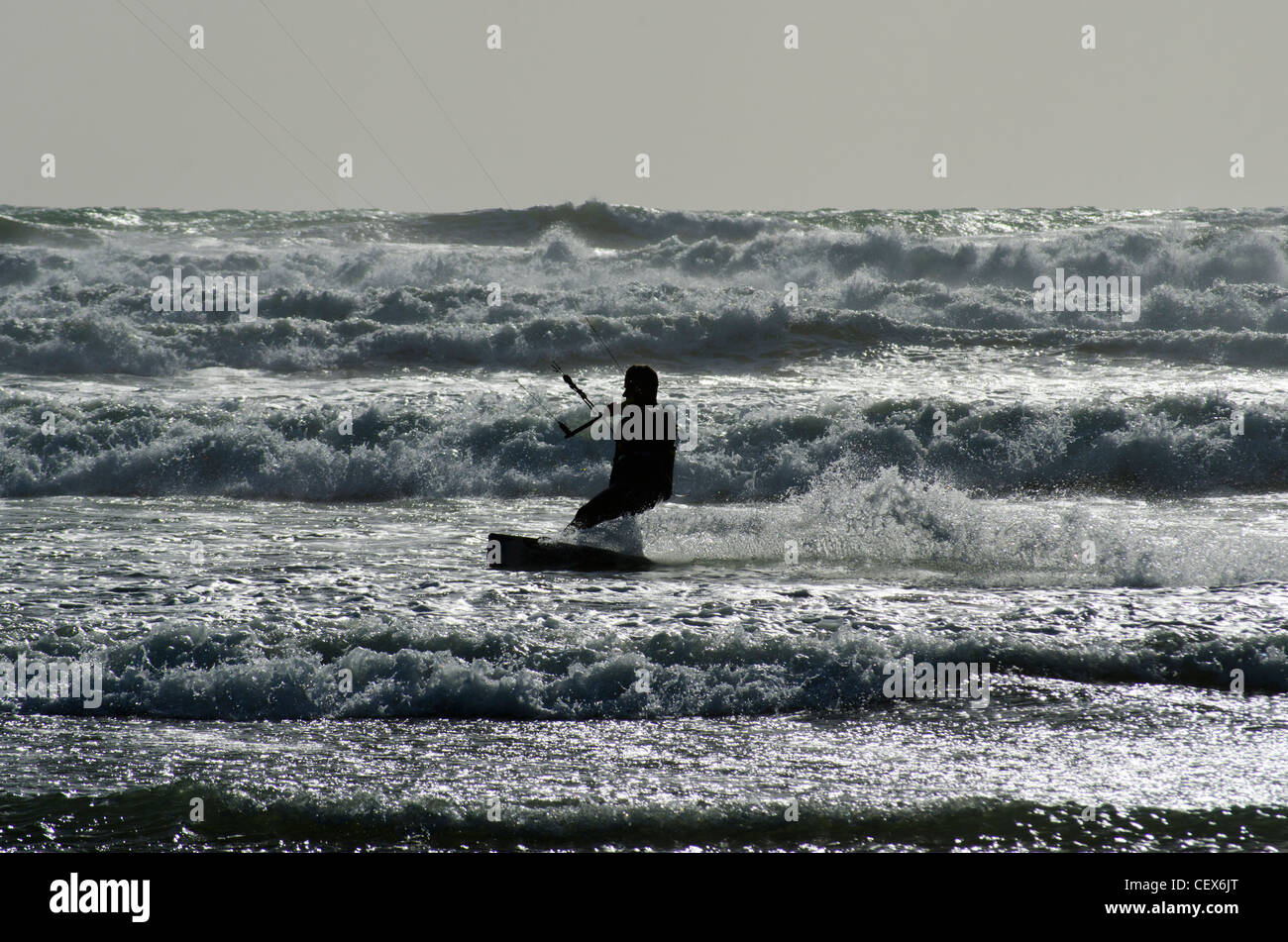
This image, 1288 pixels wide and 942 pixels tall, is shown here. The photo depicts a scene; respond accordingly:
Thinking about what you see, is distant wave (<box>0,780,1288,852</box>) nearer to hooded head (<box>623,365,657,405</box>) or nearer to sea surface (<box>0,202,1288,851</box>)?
sea surface (<box>0,202,1288,851</box>)

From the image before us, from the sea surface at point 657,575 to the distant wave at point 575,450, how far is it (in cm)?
6

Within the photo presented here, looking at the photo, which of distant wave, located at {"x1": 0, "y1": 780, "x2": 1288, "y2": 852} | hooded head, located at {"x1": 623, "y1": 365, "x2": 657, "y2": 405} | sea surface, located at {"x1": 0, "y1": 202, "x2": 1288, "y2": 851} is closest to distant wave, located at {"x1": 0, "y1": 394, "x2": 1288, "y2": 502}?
sea surface, located at {"x1": 0, "y1": 202, "x2": 1288, "y2": 851}

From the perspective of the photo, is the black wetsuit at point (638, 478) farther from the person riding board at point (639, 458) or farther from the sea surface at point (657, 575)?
the sea surface at point (657, 575)

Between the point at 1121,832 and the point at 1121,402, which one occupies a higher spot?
the point at 1121,402

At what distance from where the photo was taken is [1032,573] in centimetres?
884

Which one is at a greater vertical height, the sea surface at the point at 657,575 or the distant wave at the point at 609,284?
the distant wave at the point at 609,284

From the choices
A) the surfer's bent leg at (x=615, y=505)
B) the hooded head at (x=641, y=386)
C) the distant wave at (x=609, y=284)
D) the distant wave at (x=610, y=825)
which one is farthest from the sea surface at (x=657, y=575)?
the hooded head at (x=641, y=386)

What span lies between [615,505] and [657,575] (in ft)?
3.83

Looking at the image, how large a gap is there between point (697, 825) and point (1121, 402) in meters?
13.0

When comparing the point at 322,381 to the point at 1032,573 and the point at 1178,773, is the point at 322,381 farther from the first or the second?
the point at 1178,773

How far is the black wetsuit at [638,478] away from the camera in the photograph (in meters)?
9.71

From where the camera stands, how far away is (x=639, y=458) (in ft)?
31.9

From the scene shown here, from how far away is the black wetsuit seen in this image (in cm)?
971
